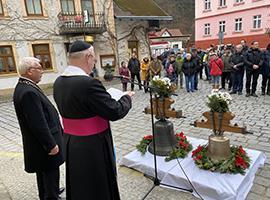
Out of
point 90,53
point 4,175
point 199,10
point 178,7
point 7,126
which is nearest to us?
point 90,53

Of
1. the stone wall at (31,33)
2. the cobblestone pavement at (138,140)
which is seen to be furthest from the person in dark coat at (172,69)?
the stone wall at (31,33)

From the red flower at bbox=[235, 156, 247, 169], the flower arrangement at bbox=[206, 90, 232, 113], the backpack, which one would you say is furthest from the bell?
the backpack

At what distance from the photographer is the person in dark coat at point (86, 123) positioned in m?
1.95

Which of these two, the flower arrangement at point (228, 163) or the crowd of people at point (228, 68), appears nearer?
the flower arrangement at point (228, 163)

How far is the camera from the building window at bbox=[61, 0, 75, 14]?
14.7 metres

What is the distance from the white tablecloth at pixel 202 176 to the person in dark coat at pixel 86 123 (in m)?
1.16

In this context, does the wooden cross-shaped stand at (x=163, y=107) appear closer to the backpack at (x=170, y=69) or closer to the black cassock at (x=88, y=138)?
the black cassock at (x=88, y=138)

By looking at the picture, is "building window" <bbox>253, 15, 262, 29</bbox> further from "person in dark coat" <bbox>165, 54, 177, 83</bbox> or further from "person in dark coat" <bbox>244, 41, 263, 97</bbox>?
"person in dark coat" <bbox>244, 41, 263, 97</bbox>

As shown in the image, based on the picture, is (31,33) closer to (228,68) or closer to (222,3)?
(228,68)

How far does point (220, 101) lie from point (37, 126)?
2.30 meters

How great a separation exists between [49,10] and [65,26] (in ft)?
4.39

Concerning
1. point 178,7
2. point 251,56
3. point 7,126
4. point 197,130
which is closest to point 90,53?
point 197,130

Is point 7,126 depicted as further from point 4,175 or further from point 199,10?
point 199,10

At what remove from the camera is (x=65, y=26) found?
46.9 feet
